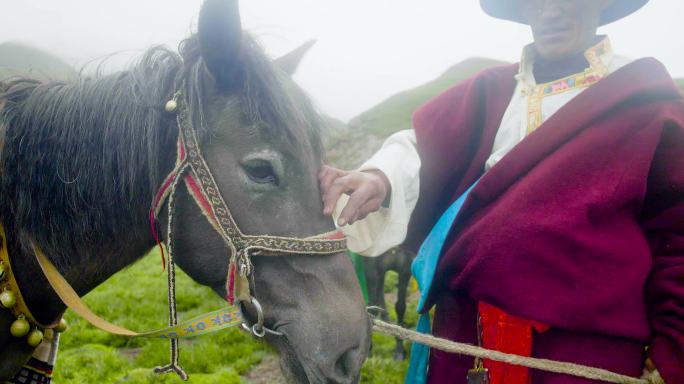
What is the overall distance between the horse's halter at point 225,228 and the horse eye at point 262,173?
13cm

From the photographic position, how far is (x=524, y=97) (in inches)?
74.5

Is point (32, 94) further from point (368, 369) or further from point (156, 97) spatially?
point (368, 369)

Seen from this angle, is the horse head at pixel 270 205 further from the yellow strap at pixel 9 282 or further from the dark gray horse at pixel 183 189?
the yellow strap at pixel 9 282

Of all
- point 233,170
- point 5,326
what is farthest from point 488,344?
point 5,326

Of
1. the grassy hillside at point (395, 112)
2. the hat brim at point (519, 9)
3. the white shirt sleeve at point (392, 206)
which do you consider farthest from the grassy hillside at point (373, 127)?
the white shirt sleeve at point (392, 206)

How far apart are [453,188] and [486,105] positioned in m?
0.42

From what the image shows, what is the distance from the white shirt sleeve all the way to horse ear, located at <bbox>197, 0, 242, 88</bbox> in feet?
2.27

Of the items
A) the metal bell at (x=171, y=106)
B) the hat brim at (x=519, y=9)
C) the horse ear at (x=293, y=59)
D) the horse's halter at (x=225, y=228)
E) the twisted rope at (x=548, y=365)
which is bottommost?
the twisted rope at (x=548, y=365)

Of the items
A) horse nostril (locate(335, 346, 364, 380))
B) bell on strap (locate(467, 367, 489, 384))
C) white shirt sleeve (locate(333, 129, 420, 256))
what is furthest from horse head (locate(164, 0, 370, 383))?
bell on strap (locate(467, 367, 489, 384))

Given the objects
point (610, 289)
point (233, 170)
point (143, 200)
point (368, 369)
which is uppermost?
point (233, 170)

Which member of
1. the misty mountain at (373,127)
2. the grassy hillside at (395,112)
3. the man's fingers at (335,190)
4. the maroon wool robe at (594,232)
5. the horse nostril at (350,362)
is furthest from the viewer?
the grassy hillside at (395,112)

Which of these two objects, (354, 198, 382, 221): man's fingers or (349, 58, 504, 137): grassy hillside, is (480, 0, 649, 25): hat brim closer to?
(354, 198, 382, 221): man's fingers

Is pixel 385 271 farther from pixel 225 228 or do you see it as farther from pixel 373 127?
pixel 373 127

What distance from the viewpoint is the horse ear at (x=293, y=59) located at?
85.1 inches
